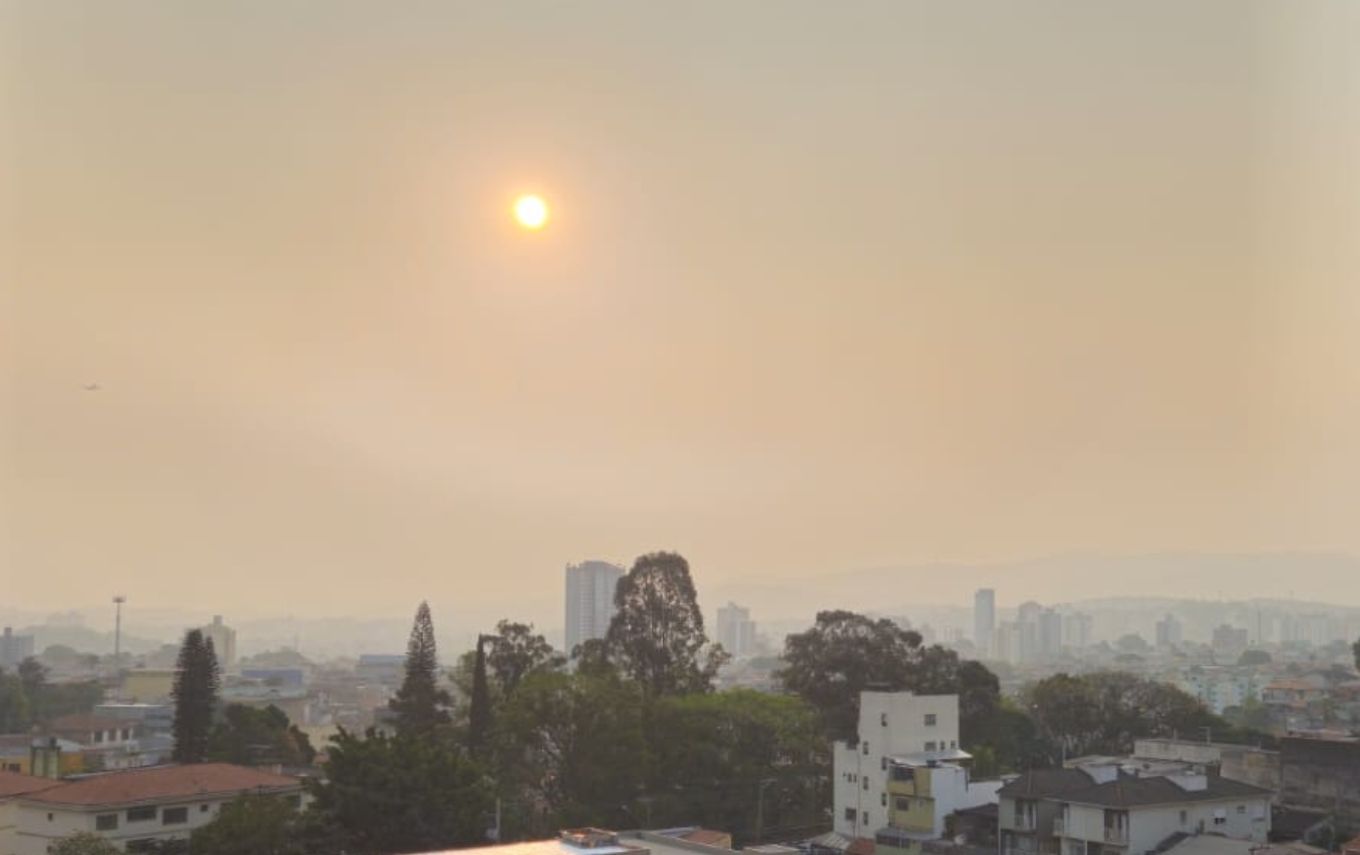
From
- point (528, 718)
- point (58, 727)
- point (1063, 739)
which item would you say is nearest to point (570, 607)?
point (58, 727)

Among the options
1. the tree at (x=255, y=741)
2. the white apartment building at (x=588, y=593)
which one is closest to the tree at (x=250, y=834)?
the tree at (x=255, y=741)

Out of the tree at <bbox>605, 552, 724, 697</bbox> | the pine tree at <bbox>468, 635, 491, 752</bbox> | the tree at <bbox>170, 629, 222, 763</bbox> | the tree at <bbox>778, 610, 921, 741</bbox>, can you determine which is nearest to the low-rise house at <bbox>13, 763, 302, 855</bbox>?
the pine tree at <bbox>468, 635, 491, 752</bbox>

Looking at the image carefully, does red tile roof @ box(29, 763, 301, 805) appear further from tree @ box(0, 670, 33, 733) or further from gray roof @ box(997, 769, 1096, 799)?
tree @ box(0, 670, 33, 733)

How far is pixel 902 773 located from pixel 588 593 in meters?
124

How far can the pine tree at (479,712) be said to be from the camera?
29.2 meters

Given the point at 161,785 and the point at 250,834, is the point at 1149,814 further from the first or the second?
the point at 161,785

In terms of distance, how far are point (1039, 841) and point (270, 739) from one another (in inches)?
744

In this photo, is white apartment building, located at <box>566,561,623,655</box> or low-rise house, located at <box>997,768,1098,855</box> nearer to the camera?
low-rise house, located at <box>997,768,1098,855</box>

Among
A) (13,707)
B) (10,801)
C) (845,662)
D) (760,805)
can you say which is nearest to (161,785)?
(10,801)

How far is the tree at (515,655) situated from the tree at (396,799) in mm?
12000

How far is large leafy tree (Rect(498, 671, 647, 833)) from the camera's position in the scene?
25.5 m

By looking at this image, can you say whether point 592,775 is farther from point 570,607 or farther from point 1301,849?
point 570,607

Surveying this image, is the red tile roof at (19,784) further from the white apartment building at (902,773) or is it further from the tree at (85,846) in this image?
the white apartment building at (902,773)

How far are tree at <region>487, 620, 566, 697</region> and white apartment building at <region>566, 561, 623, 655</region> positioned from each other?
109 m
